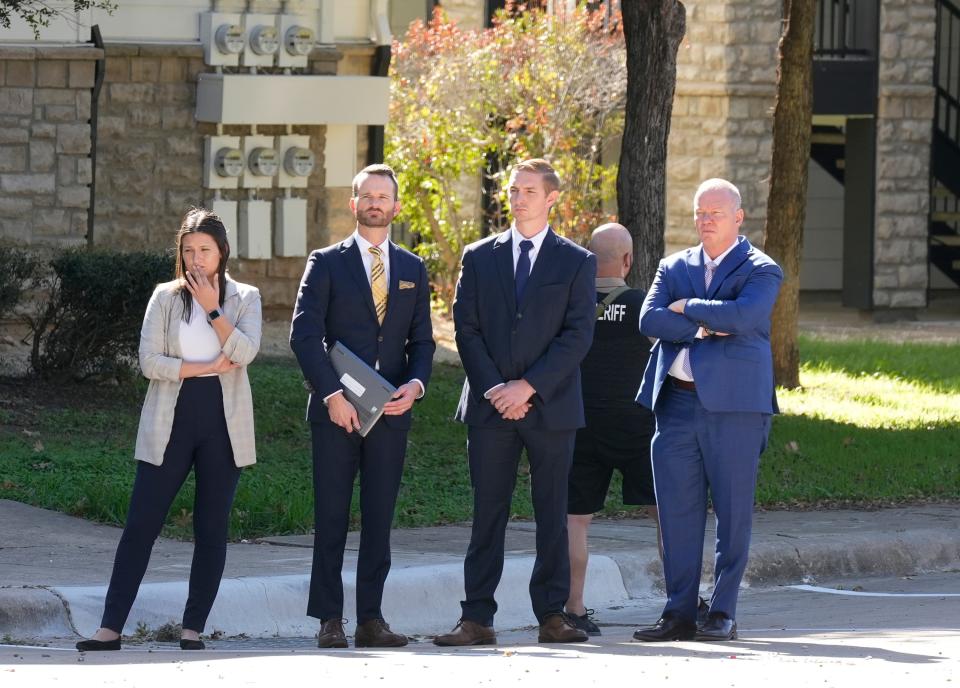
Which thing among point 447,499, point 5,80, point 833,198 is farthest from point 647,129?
point 833,198

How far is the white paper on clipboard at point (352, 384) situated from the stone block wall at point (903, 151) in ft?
54.8

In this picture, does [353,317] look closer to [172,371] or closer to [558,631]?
[172,371]

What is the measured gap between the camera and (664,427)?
7680mm

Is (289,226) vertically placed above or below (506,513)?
above

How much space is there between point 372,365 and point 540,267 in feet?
2.58

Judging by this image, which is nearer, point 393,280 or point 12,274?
point 393,280

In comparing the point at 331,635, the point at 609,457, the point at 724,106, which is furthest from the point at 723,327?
the point at 724,106

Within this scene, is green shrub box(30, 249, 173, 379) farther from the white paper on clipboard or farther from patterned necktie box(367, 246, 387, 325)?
the white paper on clipboard

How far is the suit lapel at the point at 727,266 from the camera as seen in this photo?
7613 millimetres

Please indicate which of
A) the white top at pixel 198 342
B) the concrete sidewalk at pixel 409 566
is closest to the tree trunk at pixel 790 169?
the concrete sidewalk at pixel 409 566

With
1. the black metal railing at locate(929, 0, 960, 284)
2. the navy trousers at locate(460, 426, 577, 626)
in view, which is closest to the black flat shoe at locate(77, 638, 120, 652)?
the navy trousers at locate(460, 426, 577, 626)

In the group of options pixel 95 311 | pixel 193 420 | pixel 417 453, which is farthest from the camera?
pixel 95 311

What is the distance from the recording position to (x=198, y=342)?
7266 mm

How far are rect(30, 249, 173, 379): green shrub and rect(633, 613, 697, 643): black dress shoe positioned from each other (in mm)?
6515
